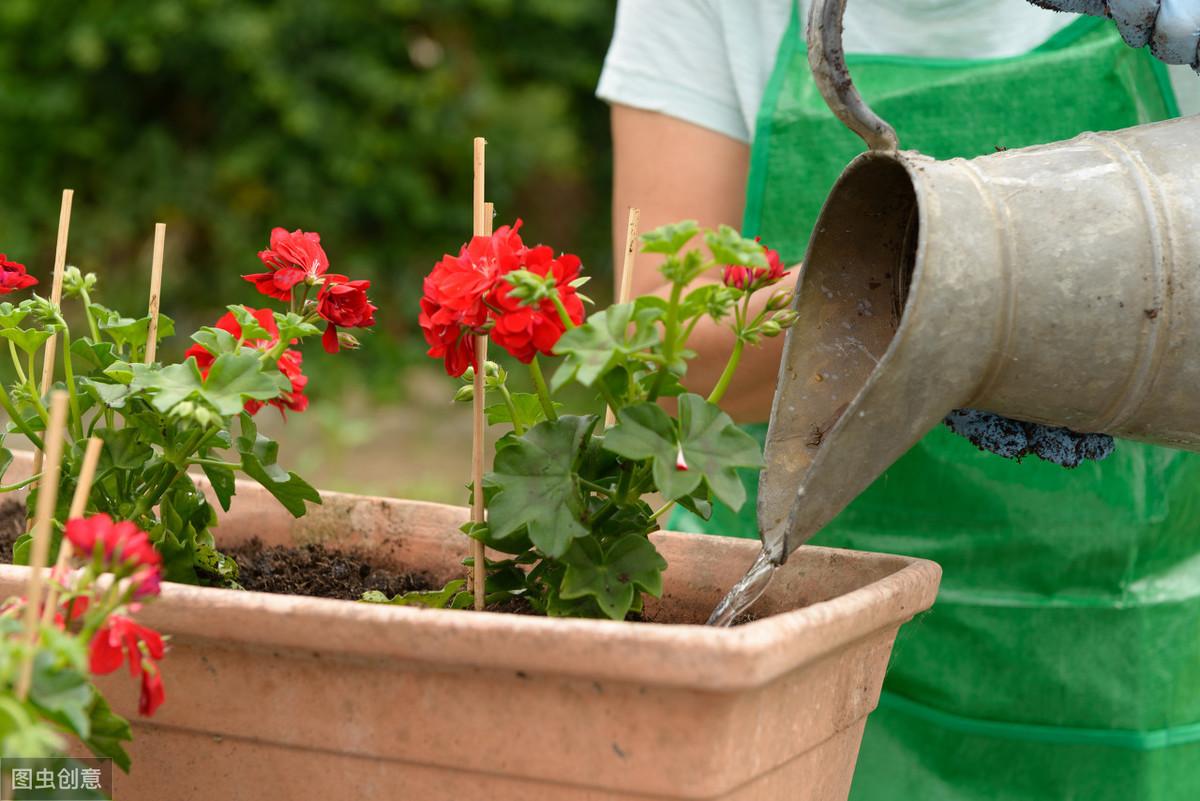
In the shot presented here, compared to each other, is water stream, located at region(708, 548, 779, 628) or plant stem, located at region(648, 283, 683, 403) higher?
plant stem, located at region(648, 283, 683, 403)

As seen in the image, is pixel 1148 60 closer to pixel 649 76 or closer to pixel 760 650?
pixel 649 76

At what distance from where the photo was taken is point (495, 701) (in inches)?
27.7

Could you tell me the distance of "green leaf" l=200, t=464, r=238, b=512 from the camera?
36.0 inches

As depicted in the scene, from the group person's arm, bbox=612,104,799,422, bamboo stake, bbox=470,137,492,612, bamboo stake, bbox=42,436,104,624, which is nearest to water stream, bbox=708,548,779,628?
bamboo stake, bbox=470,137,492,612

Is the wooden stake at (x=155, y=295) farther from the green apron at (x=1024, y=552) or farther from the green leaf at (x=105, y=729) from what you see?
the green apron at (x=1024, y=552)

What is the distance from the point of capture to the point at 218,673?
754 mm

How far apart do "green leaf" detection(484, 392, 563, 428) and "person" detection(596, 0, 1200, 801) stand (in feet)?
1.23

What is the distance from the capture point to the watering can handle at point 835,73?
2.46 ft

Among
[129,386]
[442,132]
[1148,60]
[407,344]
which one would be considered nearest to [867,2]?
[1148,60]

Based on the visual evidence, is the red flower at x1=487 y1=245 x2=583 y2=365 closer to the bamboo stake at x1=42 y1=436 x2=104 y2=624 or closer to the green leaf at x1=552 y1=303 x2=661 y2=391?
the green leaf at x1=552 y1=303 x2=661 y2=391

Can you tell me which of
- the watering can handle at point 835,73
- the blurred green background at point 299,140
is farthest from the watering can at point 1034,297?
the blurred green background at point 299,140

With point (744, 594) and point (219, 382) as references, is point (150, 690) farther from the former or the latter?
point (744, 594)

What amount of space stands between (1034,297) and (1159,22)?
20 cm

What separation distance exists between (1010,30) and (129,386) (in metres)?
0.87
